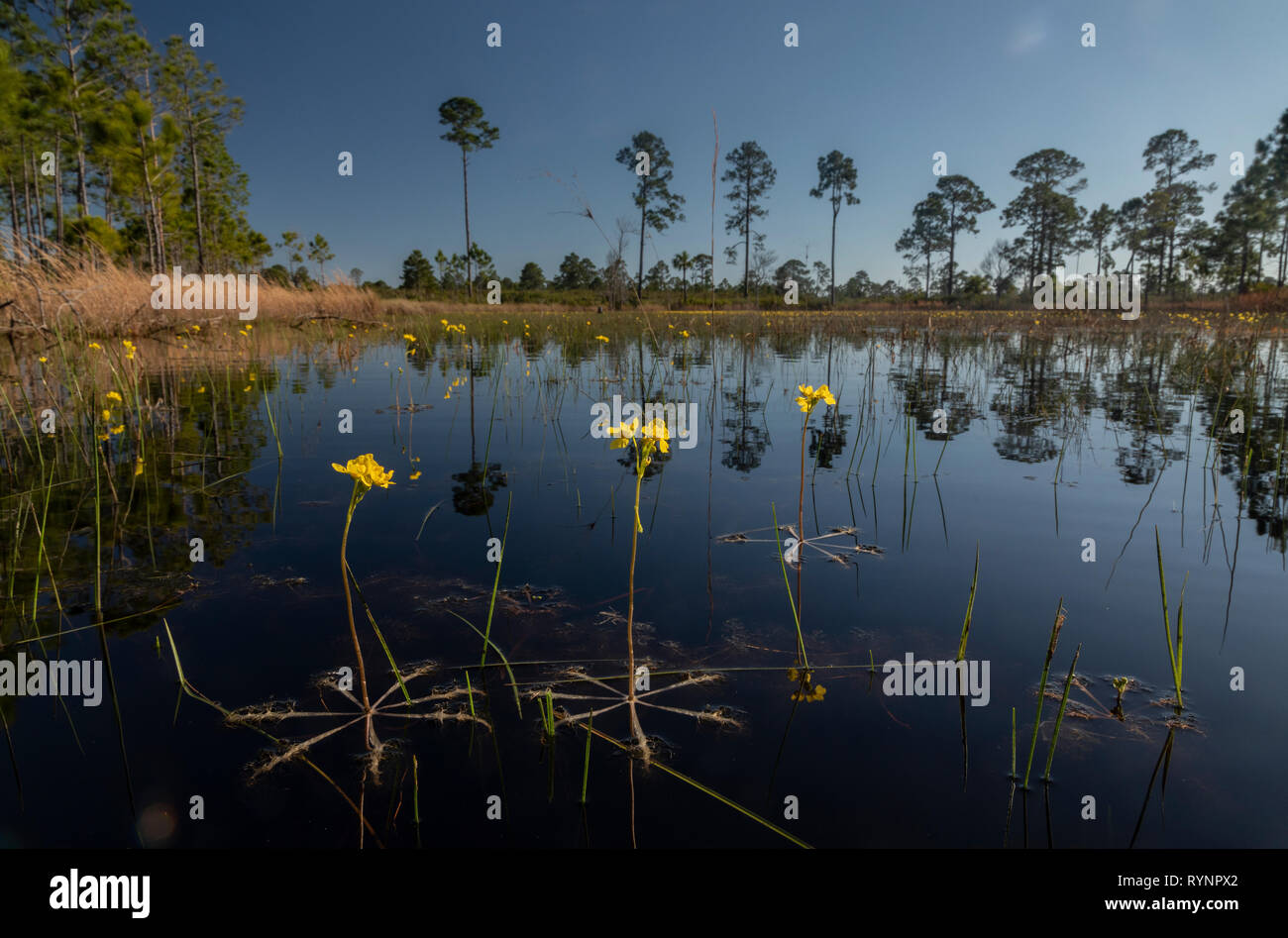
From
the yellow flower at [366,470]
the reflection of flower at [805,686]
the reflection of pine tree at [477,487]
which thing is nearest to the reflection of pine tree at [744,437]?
the reflection of pine tree at [477,487]

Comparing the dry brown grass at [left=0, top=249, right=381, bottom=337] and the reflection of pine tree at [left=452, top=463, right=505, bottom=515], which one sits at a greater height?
the dry brown grass at [left=0, top=249, right=381, bottom=337]

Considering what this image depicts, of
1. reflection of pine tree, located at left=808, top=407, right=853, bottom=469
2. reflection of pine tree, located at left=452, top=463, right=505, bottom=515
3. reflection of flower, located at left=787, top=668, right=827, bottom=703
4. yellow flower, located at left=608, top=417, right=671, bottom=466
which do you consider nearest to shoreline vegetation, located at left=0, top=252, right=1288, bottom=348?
reflection of pine tree, located at left=452, top=463, right=505, bottom=515

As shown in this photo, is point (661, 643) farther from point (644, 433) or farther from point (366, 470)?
point (366, 470)

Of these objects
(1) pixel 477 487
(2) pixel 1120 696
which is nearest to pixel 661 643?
Result: (2) pixel 1120 696

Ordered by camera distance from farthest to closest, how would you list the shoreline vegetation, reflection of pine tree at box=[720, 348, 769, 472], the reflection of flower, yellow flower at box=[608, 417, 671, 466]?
the shoreline vegetation → reflection of pine tree at box=[720, 348, 769, 472] → the reflection of flower → yellow flower at box=[608, 417, 671, 466]

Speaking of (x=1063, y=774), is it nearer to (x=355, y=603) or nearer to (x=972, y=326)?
(x=355, y=603)

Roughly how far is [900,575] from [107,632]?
2.73m

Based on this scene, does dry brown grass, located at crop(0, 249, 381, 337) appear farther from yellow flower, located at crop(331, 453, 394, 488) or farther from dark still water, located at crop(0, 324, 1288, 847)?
yellow flower, located at crop(331, 453, 394, 488)

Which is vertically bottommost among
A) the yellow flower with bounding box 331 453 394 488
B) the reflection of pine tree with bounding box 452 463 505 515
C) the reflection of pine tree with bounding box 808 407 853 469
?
the reflection of pine tree with bounding box 452 463 505 515

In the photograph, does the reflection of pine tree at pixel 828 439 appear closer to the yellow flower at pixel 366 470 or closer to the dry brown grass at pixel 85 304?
the yellow flower at pixel 366 470

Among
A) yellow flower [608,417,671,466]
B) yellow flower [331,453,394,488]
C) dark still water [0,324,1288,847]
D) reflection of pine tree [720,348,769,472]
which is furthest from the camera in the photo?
reflection of pine tree [720,348,769,472]

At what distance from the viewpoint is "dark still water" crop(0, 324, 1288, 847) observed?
51.4 inches

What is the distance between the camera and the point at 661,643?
1988 millimetres

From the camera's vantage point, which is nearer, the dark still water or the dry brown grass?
the dark still water
